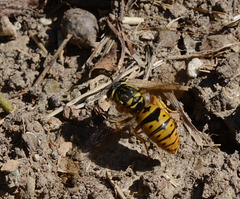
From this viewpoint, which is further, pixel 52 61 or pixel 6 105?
pixel 52 61

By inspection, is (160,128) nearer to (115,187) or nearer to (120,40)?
(115,187)

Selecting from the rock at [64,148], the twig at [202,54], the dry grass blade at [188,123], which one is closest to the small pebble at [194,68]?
the twig at [202,54]

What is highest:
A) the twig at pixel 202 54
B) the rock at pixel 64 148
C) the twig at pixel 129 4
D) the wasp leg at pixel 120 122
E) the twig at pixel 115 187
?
the twig at pixel 129 4

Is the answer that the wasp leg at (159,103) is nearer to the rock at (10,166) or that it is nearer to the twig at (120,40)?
A: the twig at (120,40)

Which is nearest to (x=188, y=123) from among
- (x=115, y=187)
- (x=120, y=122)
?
(x=120, y=122)

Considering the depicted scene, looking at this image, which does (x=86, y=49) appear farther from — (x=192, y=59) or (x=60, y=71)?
(x=192, y=59)

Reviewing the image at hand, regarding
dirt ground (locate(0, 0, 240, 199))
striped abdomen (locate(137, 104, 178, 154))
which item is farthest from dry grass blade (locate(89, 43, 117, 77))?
striped abdomen (locate(137, 104, 178, 154))
